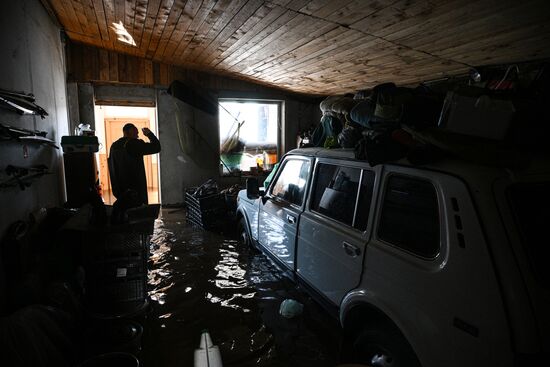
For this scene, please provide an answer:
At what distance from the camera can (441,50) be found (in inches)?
172

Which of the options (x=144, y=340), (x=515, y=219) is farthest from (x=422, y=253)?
(x=144, y=340)

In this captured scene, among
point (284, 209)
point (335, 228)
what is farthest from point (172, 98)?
point (335, 228)

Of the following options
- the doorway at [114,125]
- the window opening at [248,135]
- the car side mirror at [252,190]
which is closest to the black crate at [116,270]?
the car side mirror at [252,190]

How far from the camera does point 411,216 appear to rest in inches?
76.1

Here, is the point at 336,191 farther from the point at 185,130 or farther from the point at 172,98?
the point at 172,98

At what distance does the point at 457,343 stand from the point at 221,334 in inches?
85.4

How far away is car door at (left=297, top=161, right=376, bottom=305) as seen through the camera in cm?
231

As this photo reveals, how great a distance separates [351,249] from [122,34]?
20.1 ft

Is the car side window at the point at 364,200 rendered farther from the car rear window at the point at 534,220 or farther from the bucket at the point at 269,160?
the bucket at the point at 269,160

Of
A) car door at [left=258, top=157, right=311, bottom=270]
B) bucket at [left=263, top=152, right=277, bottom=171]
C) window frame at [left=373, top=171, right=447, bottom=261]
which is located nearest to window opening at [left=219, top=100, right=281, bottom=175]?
bucket at [left=263, top=152, right=277, bottom=171]

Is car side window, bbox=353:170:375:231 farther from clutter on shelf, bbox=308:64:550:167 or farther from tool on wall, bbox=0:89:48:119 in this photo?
tool on wall, bbox=0:89:48:119

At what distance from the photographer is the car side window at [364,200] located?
2.30 meters

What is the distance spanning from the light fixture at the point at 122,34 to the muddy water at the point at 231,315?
4.03 m

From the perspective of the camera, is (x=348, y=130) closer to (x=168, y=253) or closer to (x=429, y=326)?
(x=429, y=326)
